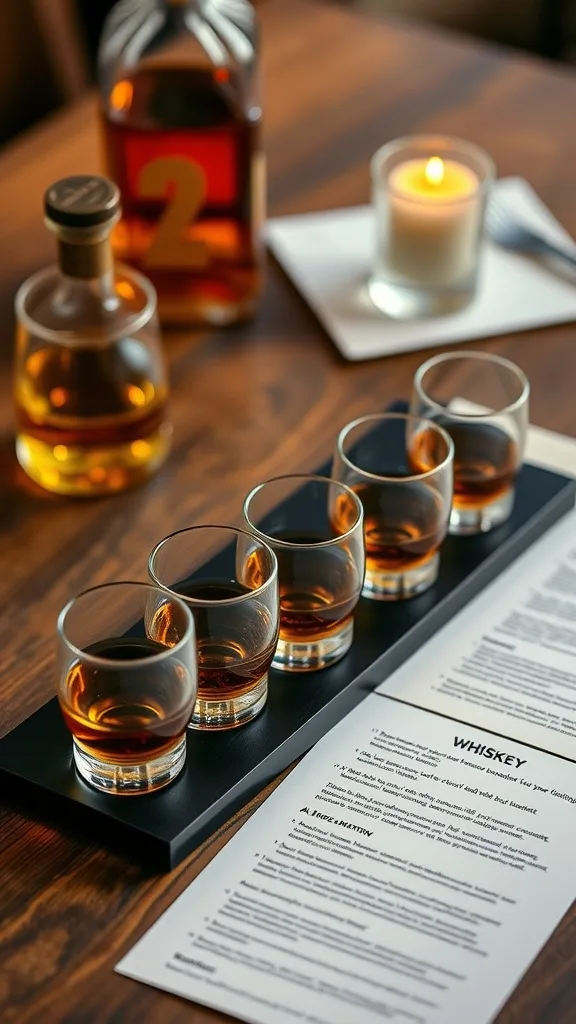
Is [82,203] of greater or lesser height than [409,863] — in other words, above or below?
above

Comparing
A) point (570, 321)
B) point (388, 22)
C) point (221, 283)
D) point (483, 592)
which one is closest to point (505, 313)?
point (570, 321)

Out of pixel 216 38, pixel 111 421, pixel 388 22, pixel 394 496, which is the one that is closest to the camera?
pixel 394 496

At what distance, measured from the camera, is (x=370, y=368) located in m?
1.26

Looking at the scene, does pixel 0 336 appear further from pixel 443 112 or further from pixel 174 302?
pixel 443 112

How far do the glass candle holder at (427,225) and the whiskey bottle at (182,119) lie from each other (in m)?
0.13

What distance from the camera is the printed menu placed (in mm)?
732

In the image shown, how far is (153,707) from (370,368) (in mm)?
566

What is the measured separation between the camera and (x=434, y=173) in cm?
128

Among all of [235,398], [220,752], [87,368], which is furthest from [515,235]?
[220,752]

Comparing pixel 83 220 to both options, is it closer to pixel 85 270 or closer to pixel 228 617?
pixel 85 270

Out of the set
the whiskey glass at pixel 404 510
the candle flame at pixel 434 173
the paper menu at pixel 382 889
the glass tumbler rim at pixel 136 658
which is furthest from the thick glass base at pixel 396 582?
the candle flame at pixel 434 173

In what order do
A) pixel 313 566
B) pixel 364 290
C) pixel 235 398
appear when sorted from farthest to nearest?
pixel 364 290 < pixel 235 398 < pixel 313 566

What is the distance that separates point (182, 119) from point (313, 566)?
19.3 inches

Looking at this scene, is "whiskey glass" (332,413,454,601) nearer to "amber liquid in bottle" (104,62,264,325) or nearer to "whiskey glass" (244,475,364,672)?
"whiskey glass" (244,475,364,672)
